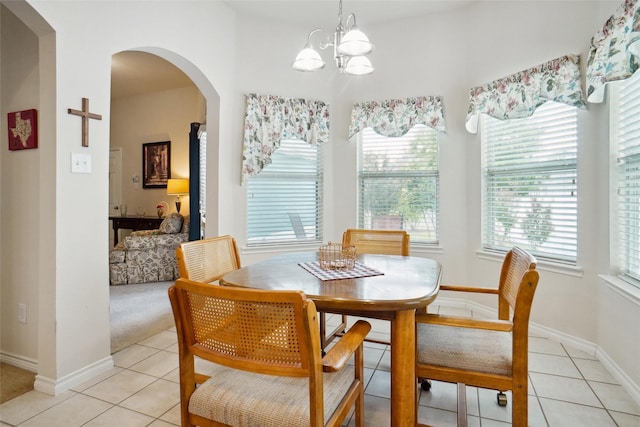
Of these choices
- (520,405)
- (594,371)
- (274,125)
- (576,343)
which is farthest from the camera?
(274,125)

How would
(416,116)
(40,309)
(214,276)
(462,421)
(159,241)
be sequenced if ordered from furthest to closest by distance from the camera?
1. (159,241)
2. (416,116)
3. (40,309)
4. (214,276)
5. (462,421)

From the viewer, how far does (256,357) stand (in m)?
1.02

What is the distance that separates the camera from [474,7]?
11.0 feet

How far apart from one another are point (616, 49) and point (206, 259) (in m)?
2.58

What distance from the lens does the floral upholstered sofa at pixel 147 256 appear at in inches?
180

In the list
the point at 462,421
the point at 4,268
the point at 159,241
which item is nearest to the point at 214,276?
the point at 462,421

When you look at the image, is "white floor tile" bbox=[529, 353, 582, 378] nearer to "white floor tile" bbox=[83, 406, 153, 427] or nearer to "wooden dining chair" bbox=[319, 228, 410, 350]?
"wooden dining chair" bbox=[319, 228, 410, 350]

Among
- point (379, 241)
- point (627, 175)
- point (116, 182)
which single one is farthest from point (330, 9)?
point (116, 182)

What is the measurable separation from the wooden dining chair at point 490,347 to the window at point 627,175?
107cm

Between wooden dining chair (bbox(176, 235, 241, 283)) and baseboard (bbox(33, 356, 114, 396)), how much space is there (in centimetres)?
111

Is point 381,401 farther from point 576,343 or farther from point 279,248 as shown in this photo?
point 279,248

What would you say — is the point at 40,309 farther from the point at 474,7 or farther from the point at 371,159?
the point at 474,7

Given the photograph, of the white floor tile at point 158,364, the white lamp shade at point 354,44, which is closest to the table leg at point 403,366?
the white lamp shade at point 354,44

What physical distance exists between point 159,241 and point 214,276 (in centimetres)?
330
